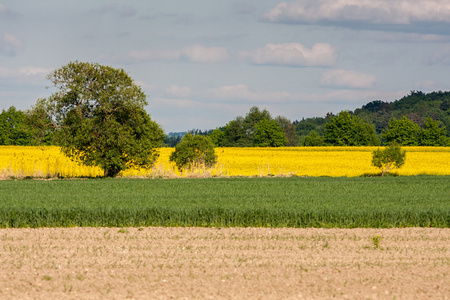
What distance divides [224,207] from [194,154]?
72.0 ft

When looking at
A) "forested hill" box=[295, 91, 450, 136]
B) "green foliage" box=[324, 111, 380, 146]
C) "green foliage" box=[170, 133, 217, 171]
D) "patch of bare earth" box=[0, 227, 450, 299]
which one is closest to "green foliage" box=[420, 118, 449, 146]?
"green foliage" box=[324, 111, 380, 146]

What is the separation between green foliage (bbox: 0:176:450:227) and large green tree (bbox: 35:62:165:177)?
29.0 feet

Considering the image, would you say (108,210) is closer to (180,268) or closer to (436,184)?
(180,268)

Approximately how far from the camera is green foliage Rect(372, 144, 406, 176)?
41.4 m

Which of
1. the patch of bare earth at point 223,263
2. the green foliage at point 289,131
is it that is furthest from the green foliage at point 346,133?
the patch of bare earth at point 223,263

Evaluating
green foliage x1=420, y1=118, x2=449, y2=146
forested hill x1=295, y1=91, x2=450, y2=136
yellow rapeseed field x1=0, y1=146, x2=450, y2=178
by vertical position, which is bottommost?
yellow rapeseed field x1=0, y1=146, x2=450, y2=178

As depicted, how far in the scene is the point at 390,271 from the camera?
39.8 feet

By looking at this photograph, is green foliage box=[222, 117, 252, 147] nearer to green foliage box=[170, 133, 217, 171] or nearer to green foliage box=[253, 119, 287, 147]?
green foliage box=[253, 119, 287, 147]

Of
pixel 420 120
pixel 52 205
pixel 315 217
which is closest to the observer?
pixel 315 217

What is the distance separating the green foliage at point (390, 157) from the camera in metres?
41.4

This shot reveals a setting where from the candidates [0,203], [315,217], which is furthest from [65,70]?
[315,217]

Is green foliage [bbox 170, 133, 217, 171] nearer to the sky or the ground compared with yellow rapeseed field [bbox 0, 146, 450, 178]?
nearer to the sky

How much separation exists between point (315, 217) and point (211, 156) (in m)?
23.1

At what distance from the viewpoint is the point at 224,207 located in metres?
19.5
